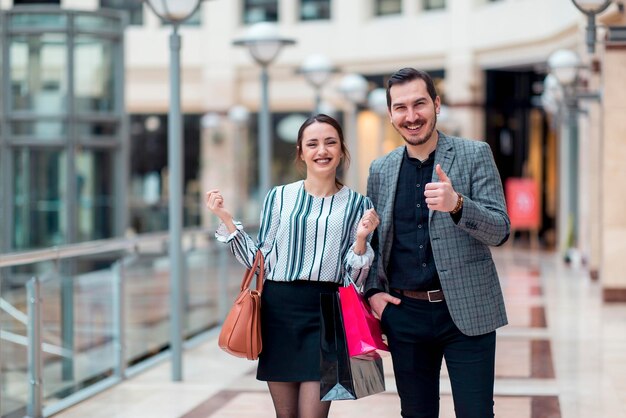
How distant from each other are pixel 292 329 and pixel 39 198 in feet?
42.1

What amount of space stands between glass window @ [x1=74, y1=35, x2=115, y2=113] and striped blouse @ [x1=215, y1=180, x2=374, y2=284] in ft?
41.0

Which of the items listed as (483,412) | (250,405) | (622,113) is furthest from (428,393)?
(622,113)

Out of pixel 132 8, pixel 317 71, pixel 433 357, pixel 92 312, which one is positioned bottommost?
pixel 92 312

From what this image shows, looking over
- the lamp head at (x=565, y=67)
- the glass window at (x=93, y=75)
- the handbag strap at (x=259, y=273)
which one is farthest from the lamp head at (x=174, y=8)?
the glass window at (x=93, y=75)

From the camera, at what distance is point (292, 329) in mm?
4090

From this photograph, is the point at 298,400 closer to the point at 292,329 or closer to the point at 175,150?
the point at 292,329

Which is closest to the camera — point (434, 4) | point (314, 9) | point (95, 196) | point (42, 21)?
point (42, 21)

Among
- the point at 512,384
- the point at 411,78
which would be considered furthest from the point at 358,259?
the point at 512,384

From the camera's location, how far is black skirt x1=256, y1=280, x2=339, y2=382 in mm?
4066

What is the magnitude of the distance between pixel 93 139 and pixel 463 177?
13161mm

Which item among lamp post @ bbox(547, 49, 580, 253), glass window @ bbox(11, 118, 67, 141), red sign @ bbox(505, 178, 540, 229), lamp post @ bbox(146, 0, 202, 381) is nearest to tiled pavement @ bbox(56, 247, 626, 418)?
lamp post @ bbox(146, 0, 202, 381)

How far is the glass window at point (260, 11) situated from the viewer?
31219 millimetres

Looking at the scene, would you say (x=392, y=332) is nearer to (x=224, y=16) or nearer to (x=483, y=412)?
(x=483, y=412)

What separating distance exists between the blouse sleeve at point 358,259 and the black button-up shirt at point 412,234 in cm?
9
